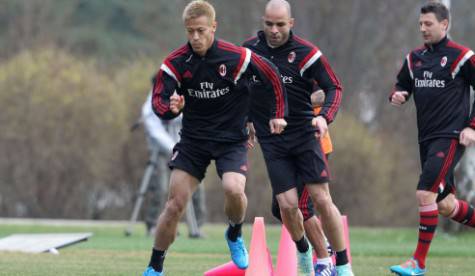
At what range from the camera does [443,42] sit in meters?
10.6

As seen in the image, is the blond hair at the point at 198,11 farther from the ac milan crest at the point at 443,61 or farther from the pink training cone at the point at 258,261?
the ac milan crest at the point at 443,61

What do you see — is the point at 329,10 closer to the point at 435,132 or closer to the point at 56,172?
the point at 56,172

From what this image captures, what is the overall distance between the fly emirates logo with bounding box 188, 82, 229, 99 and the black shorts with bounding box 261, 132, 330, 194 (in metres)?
0.70

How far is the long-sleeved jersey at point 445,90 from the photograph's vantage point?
10.4 m

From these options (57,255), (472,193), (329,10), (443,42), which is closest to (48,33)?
(329,10)

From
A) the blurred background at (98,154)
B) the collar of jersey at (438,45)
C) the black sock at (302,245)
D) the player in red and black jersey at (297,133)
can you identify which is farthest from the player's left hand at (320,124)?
the blurred background at (98,154)

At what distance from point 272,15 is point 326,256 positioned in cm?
204

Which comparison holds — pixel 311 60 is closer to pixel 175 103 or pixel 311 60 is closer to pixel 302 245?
pixel 175 103

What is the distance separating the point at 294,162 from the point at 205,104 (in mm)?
925

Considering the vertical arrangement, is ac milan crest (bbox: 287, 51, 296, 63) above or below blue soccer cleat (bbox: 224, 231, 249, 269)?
above

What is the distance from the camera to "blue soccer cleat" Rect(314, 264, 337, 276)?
930 cm

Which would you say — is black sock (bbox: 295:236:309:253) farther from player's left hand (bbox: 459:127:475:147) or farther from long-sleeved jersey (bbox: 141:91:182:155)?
long-sleeved jersey (bbox: 141:91:182:155)

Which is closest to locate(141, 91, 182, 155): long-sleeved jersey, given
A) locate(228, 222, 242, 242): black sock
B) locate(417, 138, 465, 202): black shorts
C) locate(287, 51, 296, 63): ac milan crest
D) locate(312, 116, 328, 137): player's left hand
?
locate(417, 138, 465, 202): black shorts

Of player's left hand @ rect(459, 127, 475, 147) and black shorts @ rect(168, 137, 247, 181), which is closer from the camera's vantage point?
black shorts @ rect(168, 137, 247, 181)
